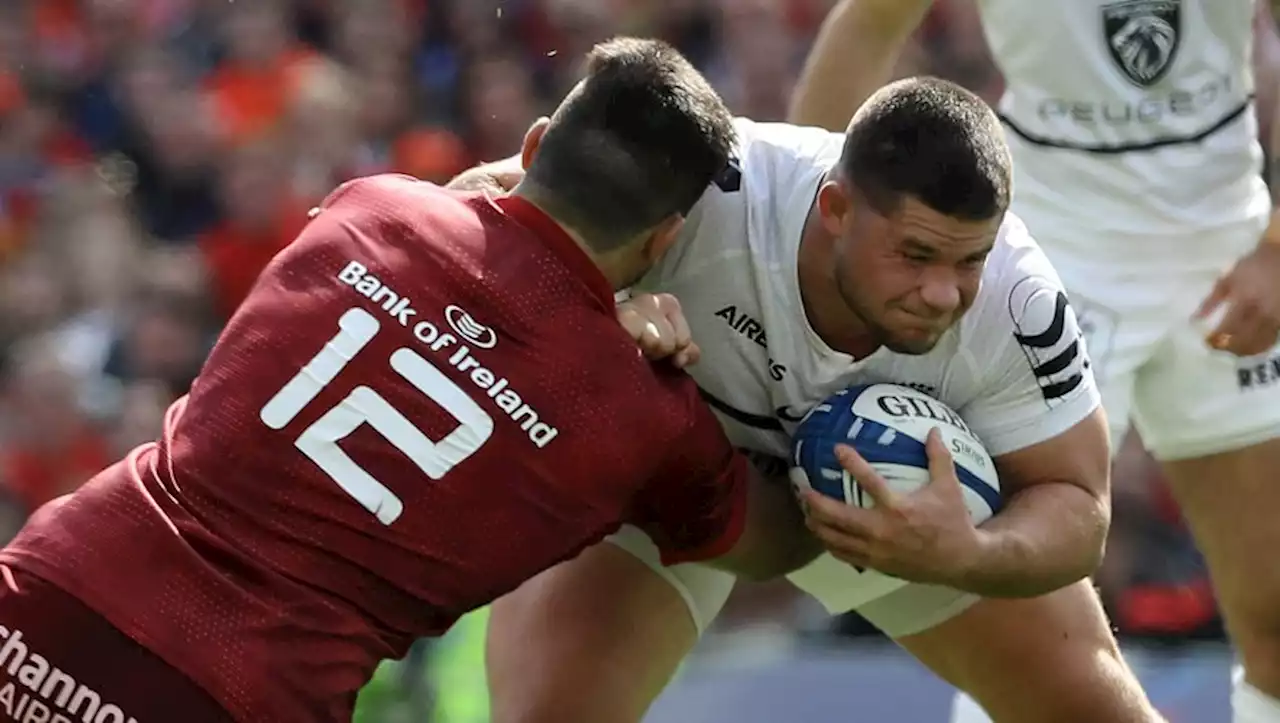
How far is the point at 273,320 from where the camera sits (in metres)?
3.04

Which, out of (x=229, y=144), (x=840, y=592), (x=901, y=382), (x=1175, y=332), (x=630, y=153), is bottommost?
(x=229, y=144)

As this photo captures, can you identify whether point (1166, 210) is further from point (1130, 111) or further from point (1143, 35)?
point (1143, 35)

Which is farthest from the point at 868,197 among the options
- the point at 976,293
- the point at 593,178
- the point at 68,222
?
the point at 68,222

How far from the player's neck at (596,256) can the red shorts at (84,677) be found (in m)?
0.86

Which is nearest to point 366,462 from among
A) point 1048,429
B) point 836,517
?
point 836,517

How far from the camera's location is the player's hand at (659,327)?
124 inches

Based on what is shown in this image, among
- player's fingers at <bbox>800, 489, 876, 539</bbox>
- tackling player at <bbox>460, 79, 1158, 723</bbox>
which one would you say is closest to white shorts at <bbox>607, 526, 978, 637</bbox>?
tackling player at <bbox>460, 79, 1158, 723</bbox>

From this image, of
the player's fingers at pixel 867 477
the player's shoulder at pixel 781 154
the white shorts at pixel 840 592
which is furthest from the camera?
the white shorts at pixel 840 592

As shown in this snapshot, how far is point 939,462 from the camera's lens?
323cm

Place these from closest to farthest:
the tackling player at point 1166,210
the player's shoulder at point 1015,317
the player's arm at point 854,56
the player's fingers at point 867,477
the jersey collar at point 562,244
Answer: the jersey collar at point 562,244
the player's fingers at point 867,477
the player's shoulder at point 1015,317
the player's arm at point 854,56
the tackling player at point 1166,210

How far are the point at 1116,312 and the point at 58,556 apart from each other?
2432 mm

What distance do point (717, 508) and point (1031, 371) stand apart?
61cm

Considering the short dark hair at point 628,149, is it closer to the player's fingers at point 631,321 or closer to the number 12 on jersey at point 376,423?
the player's fingers at point 631,321

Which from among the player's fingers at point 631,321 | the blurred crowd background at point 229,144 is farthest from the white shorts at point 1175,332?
the blurred crowd background at point 229,144
